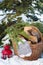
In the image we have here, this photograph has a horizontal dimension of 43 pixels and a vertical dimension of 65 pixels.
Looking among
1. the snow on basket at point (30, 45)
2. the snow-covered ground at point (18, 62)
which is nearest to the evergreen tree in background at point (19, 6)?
the snow on basket at point (30, 45)

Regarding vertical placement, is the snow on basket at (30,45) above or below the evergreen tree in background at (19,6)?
below

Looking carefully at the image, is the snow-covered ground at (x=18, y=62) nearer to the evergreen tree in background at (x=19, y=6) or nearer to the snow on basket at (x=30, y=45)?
the snow on basket at (x=30, y=45)

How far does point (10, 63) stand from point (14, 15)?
35cm

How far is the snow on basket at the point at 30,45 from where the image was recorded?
3.69ft

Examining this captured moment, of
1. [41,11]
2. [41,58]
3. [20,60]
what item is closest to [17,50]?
[20,60]

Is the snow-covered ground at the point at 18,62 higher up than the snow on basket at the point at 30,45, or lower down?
lower down

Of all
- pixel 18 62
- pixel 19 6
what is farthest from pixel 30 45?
pixel 19 6

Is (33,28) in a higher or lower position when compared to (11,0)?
lower

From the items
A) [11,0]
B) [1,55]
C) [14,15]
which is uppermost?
[11,0]

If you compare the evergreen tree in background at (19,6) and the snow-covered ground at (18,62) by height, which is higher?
the evergreen tree in background at (19,6)

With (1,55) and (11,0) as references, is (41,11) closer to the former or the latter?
(11,0)

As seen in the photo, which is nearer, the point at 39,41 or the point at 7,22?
the point at 39,41

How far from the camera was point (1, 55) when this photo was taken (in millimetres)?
1222

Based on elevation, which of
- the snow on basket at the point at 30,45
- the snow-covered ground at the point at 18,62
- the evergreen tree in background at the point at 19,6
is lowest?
the snow-covered ground at the point at 18,62
